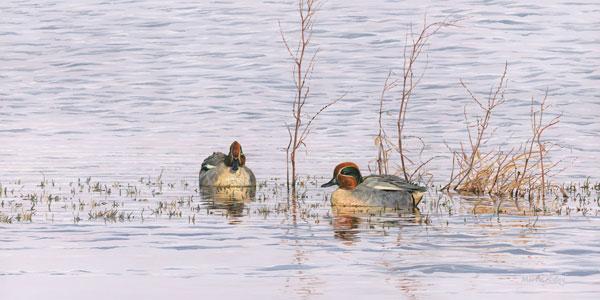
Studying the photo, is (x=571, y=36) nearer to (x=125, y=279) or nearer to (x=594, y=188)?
(x=594, y=188)

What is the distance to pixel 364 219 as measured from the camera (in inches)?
593

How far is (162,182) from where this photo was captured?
21.4 metres

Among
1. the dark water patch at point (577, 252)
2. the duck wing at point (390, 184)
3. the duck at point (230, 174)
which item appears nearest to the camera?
the dark water patch at point (577, 252)

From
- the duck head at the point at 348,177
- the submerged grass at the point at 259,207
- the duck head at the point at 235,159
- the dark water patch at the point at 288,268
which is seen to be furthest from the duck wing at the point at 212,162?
the dark water patch at the point at 288,268

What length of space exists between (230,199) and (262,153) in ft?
35.3

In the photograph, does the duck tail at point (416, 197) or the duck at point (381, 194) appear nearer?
the duck at point (381, 194)

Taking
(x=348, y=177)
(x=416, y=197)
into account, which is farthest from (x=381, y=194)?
(x=348, y=177)

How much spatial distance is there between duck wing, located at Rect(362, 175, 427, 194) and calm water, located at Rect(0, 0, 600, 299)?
1.78 ft

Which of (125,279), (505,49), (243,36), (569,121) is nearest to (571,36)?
(505,49)

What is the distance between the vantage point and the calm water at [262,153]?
Result: 1073 cm

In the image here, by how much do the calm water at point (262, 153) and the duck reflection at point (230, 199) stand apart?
0.36ft

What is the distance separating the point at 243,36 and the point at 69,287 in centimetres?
6799

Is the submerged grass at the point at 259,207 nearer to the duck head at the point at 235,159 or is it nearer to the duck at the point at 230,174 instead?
the duck at the point at 230,174

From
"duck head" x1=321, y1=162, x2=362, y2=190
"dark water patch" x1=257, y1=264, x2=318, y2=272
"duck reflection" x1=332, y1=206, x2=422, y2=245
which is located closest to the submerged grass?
"duck reflection" x1=332, y1=206, x2=422, y2=245
